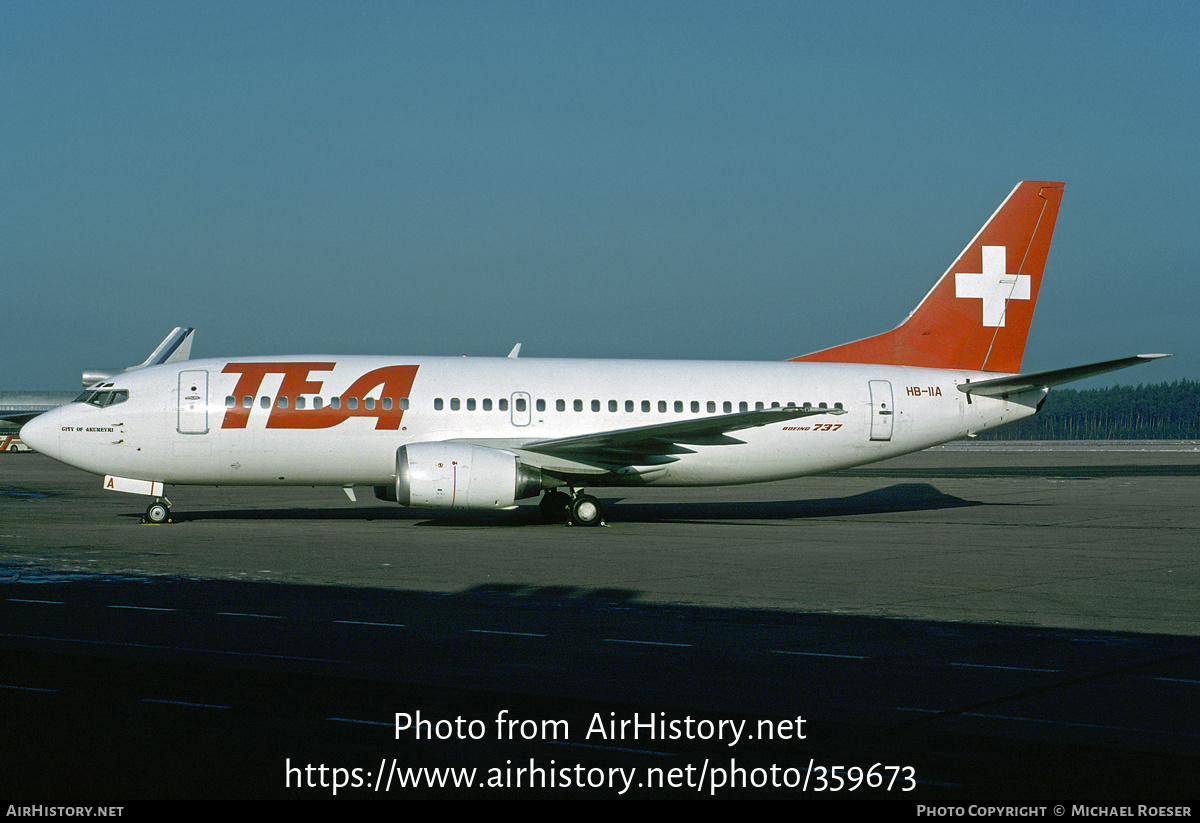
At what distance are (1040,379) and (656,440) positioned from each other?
8.49 m

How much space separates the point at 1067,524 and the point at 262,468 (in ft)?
54.7

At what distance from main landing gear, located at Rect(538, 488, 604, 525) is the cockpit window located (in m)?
8.88

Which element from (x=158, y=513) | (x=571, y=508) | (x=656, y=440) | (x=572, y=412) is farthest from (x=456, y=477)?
(x=158, y=513)

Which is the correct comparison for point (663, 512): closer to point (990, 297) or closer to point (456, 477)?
point (456, 477)

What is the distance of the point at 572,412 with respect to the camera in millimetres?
Result: 24234

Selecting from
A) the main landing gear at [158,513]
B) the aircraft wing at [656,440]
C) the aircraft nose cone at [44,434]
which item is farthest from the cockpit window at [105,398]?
the aircraft wing at [656,440]

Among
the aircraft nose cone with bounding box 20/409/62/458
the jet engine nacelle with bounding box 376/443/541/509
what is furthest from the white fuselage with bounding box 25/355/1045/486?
the jet engine nacelle with bounding box 376/443/541/509

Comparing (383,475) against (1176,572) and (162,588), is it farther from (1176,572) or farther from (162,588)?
(1176,572)

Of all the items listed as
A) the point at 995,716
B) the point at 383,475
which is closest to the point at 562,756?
the point at 995,716

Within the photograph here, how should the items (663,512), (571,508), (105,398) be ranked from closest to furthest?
A: (105,398)
(571,508)
(663,512)

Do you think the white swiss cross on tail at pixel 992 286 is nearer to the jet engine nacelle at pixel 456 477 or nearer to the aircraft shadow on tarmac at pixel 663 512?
the aircraft shadow on tarmac at pixel 663 512

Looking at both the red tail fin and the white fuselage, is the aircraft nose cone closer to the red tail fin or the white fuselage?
the white fuselage

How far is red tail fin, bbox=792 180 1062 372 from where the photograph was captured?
26.6 metres

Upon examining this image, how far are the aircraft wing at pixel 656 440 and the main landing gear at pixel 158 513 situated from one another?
23.7 feet
